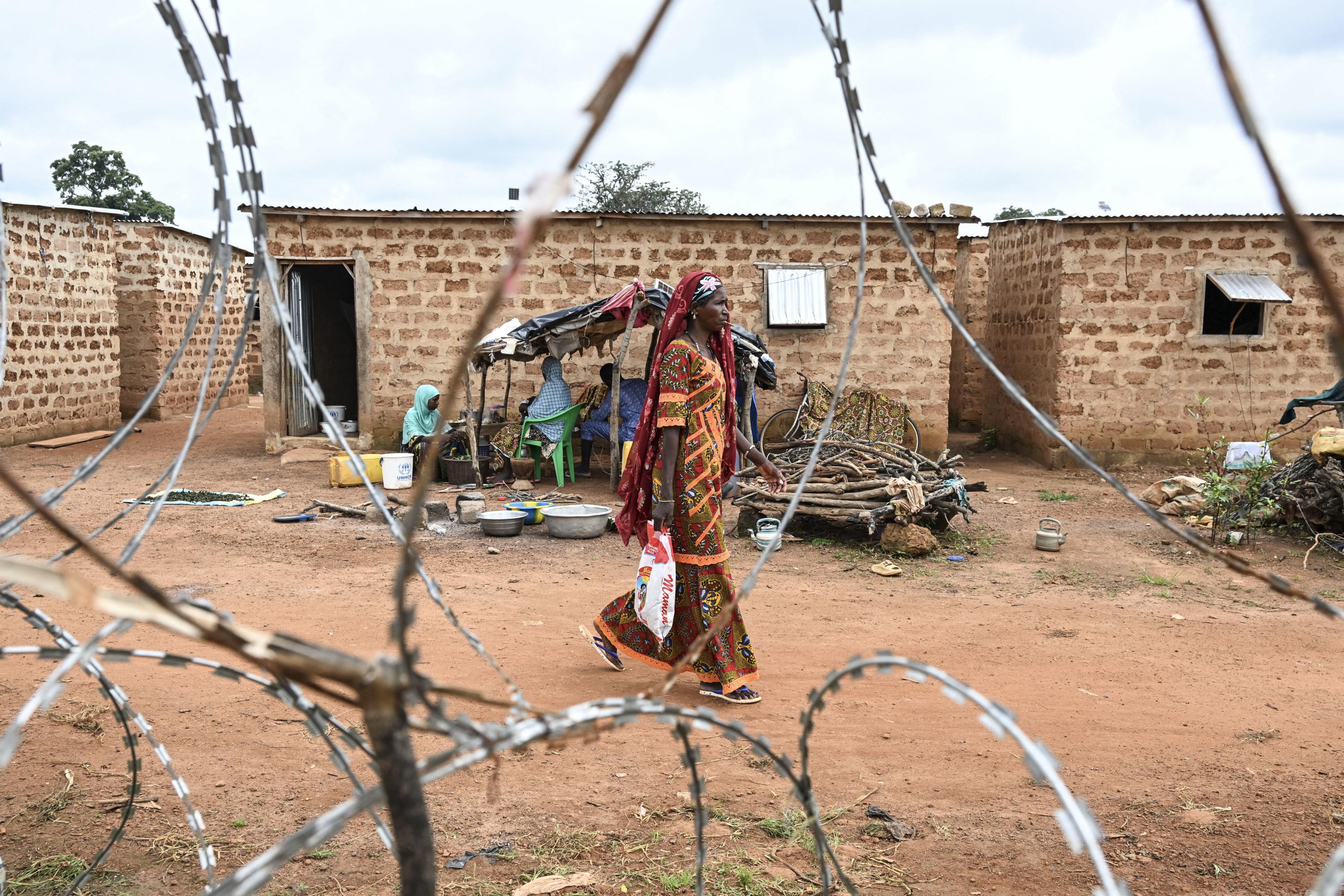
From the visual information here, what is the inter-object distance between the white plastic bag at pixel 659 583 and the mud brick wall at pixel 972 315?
12.9 m

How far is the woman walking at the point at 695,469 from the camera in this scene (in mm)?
4434

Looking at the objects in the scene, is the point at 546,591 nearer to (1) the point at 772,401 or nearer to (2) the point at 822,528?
Result: (2) the point at 822,528

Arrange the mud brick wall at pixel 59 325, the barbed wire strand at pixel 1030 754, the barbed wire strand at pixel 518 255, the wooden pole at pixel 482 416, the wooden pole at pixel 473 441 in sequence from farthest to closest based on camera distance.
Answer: the mud brick wall at pixel 59 325, the wooden pole at pixel 482 416, the wooden pole at pixel 473 441, the barbed wire strand at pixel 1030 754, the barbed wire strand at pixel 518 255

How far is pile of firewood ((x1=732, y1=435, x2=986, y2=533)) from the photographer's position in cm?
815

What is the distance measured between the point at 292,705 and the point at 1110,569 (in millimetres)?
7100

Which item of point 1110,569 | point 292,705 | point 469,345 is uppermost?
point 469,345

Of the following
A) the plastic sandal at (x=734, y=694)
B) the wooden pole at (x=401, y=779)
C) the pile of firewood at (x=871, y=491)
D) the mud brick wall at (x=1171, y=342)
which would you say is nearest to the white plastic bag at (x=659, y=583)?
the plastic sandal at (x=734, y=694)

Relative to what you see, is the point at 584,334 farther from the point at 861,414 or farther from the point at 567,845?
the point at 567,845

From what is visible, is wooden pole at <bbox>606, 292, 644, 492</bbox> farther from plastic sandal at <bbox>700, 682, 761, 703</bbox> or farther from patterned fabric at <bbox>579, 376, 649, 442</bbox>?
plastic sandal at <bbox>700, 682, 761, 703</bbox>

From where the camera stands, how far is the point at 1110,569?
771cm

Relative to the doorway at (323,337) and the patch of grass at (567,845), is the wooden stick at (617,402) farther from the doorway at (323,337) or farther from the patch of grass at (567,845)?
the patch of grass at (567,845)

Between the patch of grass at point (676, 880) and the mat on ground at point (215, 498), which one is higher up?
the mat on ground at point (215, 498)

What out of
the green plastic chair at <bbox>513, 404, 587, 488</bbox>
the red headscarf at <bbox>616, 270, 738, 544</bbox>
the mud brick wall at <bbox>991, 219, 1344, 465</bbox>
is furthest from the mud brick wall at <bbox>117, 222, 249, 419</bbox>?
the red headscarf at <bbox>616, 270, 738, 544</bbox>

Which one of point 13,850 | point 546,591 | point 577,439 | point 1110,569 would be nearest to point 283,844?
point 13,850
